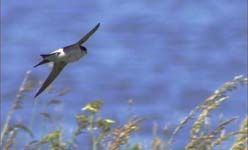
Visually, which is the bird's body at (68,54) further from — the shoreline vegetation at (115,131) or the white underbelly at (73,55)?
the shoreline vegetation at (115,131)

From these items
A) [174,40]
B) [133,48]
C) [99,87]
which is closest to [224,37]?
[174,40]

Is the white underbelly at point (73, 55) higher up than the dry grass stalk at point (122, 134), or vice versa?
the white underbelly at point (73, 55)

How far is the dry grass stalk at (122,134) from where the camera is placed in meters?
2.10

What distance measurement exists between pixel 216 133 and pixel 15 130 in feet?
1.36

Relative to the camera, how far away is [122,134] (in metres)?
2.12

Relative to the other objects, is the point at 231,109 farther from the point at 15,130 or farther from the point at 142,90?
the point at 15,130

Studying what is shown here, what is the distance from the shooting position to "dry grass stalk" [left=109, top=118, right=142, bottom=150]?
6.89 ft

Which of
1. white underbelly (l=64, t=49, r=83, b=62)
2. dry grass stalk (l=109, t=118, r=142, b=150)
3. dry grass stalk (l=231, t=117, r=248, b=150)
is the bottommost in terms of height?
dry grass stalk (l=109, t=118, r=142, b=150)

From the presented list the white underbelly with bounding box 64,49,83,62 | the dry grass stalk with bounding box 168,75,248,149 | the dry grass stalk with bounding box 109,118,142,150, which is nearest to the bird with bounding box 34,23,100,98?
the white underbelly with bounding box 64,49,83,62

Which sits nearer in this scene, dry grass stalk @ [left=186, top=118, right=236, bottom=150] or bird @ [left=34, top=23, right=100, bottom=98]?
bird @ [left=34, top=23, right=100, bottom=98]

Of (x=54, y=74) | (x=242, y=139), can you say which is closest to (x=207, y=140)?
(x=242, y=139)

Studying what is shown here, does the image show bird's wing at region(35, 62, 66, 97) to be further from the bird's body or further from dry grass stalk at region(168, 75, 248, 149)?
dry grass stalk at region(168, 75, 248, 149)

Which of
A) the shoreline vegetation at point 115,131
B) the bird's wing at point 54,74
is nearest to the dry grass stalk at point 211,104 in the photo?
the shoreline vegetation at point 115,131

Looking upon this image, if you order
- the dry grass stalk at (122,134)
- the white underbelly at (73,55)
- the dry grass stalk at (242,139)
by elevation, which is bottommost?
the dry grass stalk at (122,134)
